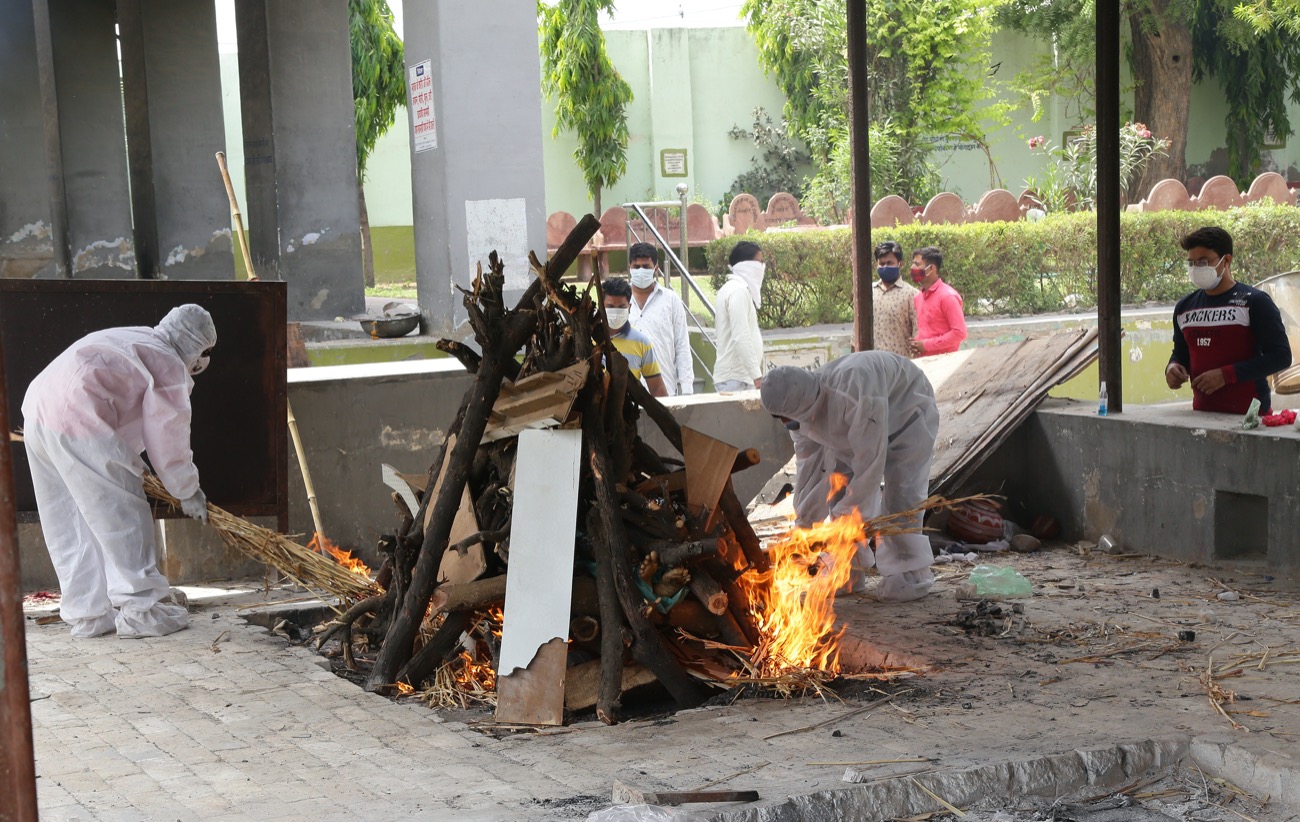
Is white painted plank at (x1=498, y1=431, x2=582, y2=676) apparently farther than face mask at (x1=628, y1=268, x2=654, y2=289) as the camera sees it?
No

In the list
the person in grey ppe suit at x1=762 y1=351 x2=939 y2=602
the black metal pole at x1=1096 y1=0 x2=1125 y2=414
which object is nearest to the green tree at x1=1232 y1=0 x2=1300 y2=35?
the black metal pole at x1=1096 y1=0 x2=1125 y2=414

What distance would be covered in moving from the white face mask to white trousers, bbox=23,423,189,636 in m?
6.28

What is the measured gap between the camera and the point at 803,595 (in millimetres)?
7129

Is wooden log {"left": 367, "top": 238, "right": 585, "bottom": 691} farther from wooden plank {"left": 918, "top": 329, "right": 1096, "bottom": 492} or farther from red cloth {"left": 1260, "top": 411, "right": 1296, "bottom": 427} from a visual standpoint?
red cloth {"left": 1260, "top": 411, "right": 1296, "bottom": 427}

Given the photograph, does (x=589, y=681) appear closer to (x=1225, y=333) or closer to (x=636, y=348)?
(x=636, y=348)

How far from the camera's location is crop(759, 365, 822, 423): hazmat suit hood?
709 cm

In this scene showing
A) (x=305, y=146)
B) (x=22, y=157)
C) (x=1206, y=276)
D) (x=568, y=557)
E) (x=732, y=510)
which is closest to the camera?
(x=568, y=557)

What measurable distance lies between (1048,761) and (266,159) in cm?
1295

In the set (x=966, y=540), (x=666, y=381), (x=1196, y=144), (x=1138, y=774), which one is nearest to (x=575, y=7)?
(x=1196, y=144)

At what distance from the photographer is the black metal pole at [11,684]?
2480 millimetres

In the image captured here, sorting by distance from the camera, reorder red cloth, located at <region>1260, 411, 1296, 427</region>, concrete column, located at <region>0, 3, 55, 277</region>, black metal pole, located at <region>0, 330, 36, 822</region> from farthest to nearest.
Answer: concrete column, located at <region>0, 3, 55, 277</region> < red cloth, located at <region>1260, 411, 1296, 427</region> < black metal pole, located at <region>0, 330, 36, 822</region>

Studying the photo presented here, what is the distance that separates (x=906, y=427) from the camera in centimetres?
762

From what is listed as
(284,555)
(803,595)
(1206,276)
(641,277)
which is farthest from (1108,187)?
(284,555)

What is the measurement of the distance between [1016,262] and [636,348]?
11.9 m
